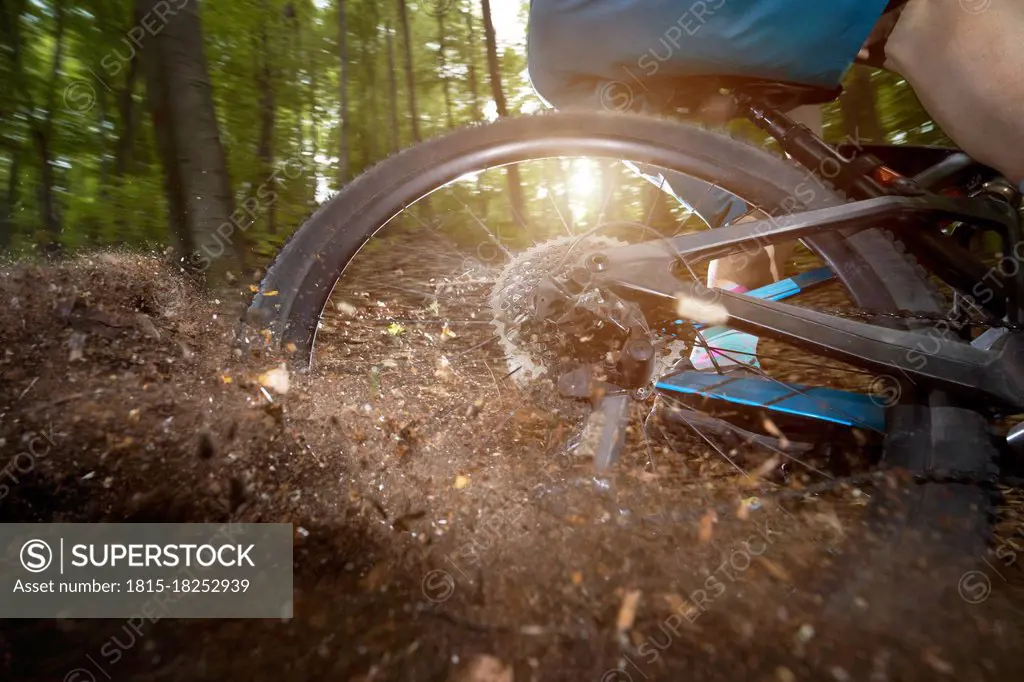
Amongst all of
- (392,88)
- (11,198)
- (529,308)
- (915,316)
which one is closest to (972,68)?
(915,316)

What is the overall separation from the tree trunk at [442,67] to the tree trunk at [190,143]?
25.5 ft

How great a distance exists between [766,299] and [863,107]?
673 cm

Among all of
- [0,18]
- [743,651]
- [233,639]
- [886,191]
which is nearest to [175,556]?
[233,639]

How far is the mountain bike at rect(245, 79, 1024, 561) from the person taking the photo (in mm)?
1555

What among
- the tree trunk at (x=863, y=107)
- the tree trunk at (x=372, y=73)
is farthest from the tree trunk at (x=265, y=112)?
the tree trunk at (x=863, y=107)

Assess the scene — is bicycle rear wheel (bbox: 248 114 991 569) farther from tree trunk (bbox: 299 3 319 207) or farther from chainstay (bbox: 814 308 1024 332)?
tree trunk (bbox: 299 3 319 207)

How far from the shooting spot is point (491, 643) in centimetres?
114

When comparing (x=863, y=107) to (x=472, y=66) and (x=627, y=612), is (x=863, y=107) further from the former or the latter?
(x=472, y=66)

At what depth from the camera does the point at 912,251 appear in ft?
5.55

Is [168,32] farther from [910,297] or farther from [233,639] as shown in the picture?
[910,297]

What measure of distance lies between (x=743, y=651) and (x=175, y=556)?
4.59 feet

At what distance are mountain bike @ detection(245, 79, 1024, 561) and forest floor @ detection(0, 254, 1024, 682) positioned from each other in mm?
182

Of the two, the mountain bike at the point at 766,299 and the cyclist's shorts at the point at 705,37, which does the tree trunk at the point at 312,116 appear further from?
the cyclist's shorts at the point at 705,37

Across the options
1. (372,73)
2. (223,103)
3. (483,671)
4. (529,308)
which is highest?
(372,73)
